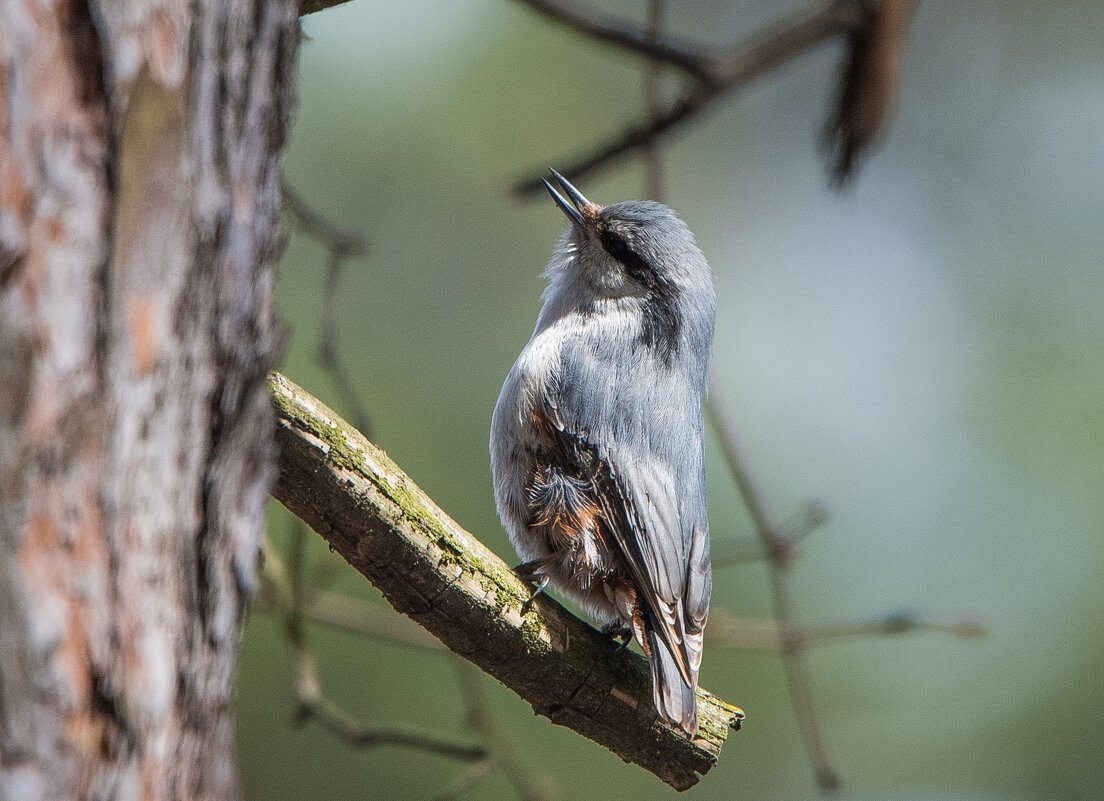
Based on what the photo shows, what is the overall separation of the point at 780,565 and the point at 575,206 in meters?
1.21

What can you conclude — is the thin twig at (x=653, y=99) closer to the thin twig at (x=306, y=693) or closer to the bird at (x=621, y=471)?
the bird at (x=621, y=471)

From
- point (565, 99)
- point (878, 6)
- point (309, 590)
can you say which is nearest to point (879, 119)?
point (878, 6)

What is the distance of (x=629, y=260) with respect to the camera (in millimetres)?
2727

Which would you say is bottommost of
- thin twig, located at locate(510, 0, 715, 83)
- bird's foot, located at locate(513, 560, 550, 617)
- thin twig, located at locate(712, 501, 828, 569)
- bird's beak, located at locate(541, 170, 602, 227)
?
bird's foot, located at locate(513, 560, 550, 617)

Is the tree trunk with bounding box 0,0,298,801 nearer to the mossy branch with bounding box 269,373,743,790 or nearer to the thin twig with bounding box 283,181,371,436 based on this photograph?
the mossy branch with bounding box 269,373,743,790

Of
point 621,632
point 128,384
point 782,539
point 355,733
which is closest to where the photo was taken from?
point 128,384

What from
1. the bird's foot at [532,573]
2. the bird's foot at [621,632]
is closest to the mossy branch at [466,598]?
the bird's foot at [621,632]

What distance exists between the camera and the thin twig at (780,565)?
261cm

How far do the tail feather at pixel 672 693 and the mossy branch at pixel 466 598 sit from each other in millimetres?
68

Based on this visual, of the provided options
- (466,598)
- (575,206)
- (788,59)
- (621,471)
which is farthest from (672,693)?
(788,59)

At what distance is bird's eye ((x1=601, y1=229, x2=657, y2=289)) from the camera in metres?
2.66

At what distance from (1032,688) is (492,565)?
6.64 meters

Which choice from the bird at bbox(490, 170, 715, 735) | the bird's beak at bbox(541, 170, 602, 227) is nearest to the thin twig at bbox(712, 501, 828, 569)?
the bird at bbox(490, 170, 715, 735)

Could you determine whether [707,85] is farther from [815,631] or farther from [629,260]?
[815,631]
